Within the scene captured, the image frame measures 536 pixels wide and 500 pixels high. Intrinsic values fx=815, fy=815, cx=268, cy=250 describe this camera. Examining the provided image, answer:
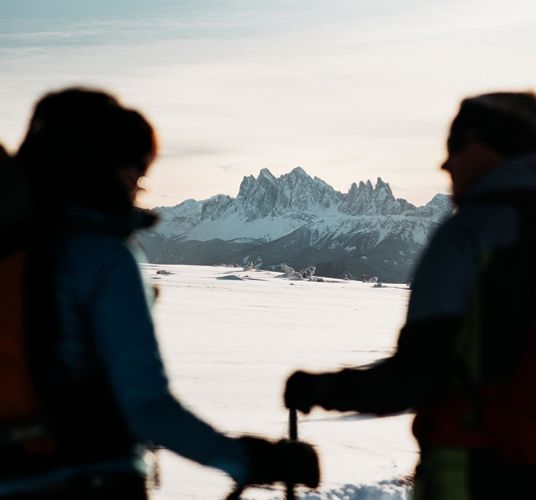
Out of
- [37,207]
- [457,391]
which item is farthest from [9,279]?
[457,391]

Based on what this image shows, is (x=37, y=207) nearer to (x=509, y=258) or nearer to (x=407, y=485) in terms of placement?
(x=509, y=258)

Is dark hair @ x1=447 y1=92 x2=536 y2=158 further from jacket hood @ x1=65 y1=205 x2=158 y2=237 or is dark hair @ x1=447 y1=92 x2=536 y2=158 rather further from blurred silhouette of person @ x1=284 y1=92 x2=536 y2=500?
jacket hood @ x1=65 y1=205 x2=158 y2=237

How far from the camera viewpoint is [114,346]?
5.25ft

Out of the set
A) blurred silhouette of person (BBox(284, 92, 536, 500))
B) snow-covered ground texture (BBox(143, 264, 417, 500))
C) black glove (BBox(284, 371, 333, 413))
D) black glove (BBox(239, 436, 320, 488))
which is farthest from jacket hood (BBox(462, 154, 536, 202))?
snow-covered ground texture (BBox(143, 264, 417, 500))

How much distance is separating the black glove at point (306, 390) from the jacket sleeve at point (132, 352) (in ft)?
1.43

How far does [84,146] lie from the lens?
1718mm

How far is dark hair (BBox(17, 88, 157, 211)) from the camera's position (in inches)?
67.1

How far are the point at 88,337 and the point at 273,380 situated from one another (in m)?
8.91

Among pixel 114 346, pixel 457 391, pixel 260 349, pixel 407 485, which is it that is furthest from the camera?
pixel 260 349

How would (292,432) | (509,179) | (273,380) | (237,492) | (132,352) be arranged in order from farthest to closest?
(273,380) < (292,432) < (237,492) < (509,179) < (132,352)

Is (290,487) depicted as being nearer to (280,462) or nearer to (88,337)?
(280,462)

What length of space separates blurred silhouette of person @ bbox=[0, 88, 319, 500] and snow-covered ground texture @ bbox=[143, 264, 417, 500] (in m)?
0.88

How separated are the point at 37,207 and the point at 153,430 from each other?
513 mm

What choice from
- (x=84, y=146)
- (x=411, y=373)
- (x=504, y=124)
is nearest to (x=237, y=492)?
(x=411, y=373)
